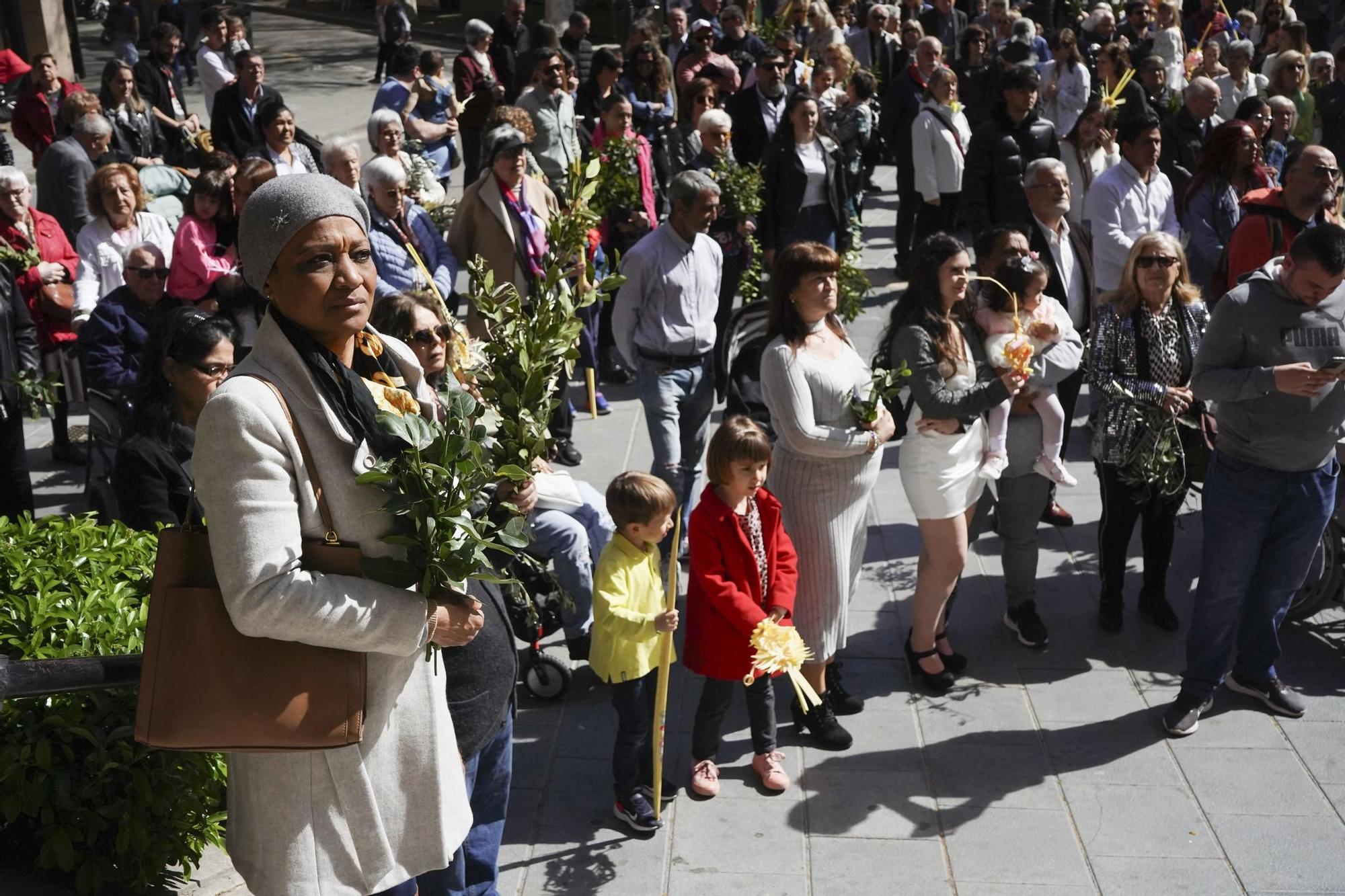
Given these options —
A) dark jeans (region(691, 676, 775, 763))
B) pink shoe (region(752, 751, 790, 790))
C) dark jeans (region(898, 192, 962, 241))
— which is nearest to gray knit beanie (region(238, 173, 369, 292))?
dark jeans (region(691, 676, 775, 763))

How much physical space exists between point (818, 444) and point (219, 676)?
10.9 feet

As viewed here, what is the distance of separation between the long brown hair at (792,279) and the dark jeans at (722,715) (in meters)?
1.39

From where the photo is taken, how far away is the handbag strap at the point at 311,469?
2541 millimetres

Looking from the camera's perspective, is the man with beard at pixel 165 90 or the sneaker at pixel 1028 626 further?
the man with beard at pixel 165 90

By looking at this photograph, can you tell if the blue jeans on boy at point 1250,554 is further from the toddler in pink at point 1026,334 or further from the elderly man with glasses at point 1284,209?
the elderly man with glasses at point 1284,209

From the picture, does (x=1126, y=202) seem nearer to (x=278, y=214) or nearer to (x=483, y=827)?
(x=483, y=827)

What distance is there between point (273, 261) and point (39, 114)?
10.4 m

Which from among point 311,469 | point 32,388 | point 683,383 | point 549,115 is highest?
point 311,469

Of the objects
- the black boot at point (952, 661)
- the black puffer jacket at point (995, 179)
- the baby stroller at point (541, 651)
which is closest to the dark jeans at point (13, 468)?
the baby stroller at point (541, 651)

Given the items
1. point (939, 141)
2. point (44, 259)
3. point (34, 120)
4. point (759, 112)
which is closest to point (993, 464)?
point (44, 259)

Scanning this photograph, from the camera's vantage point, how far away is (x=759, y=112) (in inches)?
456

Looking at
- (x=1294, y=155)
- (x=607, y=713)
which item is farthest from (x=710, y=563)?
(x=1294, y=155)

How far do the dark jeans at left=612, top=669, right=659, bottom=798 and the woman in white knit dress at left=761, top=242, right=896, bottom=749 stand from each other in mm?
851

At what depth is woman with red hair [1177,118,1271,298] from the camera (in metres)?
8.38
